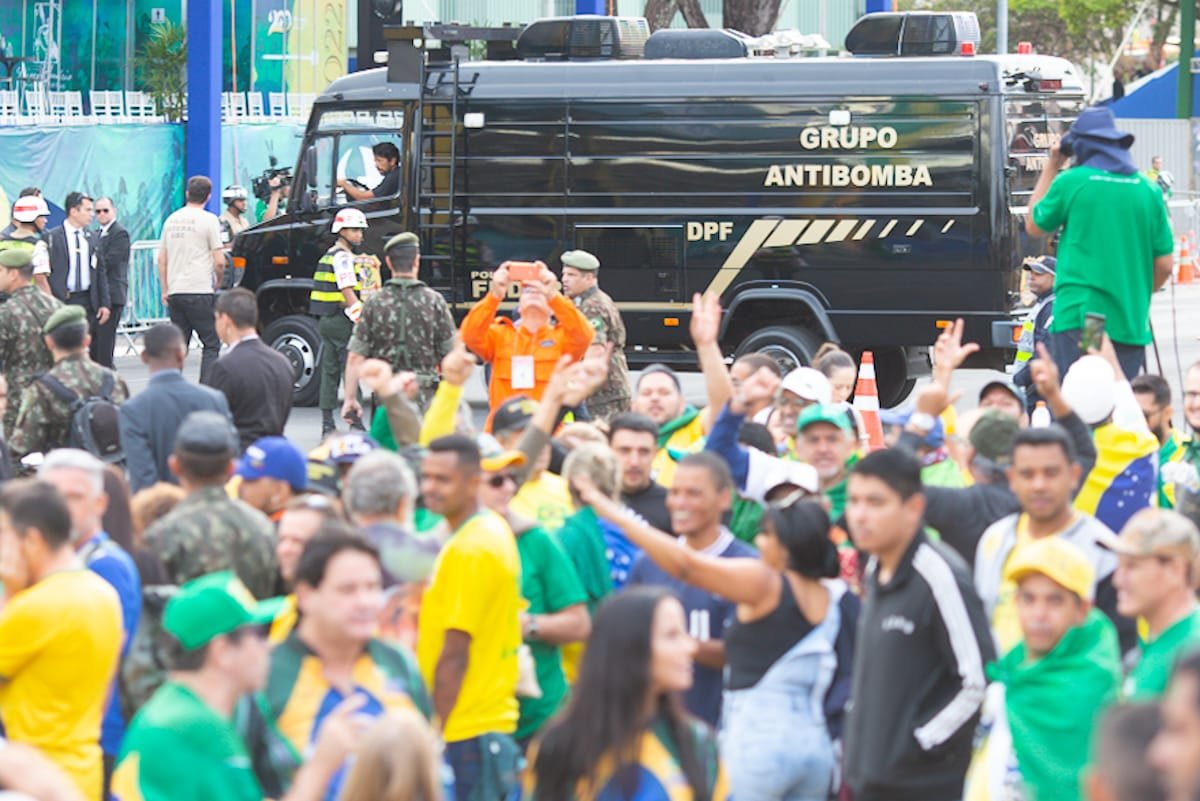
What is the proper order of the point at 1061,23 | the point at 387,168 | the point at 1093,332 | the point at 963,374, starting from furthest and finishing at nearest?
the point at 1061,23 < the point at 963,374 < the point at 387,168 < the point at 1093,332

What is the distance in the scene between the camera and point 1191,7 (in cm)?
4797

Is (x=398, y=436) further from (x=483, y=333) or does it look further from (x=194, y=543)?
(x=483, y=333)

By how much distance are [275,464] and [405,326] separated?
629cm

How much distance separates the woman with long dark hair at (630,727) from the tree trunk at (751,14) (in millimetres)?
25922

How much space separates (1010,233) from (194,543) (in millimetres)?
11832

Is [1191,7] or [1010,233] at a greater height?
[1191,7]

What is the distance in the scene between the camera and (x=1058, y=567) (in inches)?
231

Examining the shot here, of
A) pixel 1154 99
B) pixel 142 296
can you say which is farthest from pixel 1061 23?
pixel 142 296

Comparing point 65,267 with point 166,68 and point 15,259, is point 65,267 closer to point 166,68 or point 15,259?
point 15,259

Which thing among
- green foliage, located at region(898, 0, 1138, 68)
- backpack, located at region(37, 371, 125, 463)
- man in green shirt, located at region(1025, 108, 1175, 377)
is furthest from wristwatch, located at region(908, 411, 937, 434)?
green foliage, located at region(898, 0, 1138, 68)

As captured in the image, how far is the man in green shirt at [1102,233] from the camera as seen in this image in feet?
35.9

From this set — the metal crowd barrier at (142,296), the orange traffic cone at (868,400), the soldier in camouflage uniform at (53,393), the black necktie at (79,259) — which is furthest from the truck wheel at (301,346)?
the soldier in camouflage uniform at (53,393)

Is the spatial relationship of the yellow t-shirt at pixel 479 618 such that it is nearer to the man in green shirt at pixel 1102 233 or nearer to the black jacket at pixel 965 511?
the black jacket at pixel 965 511

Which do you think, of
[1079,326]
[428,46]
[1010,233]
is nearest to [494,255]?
[428,46]
